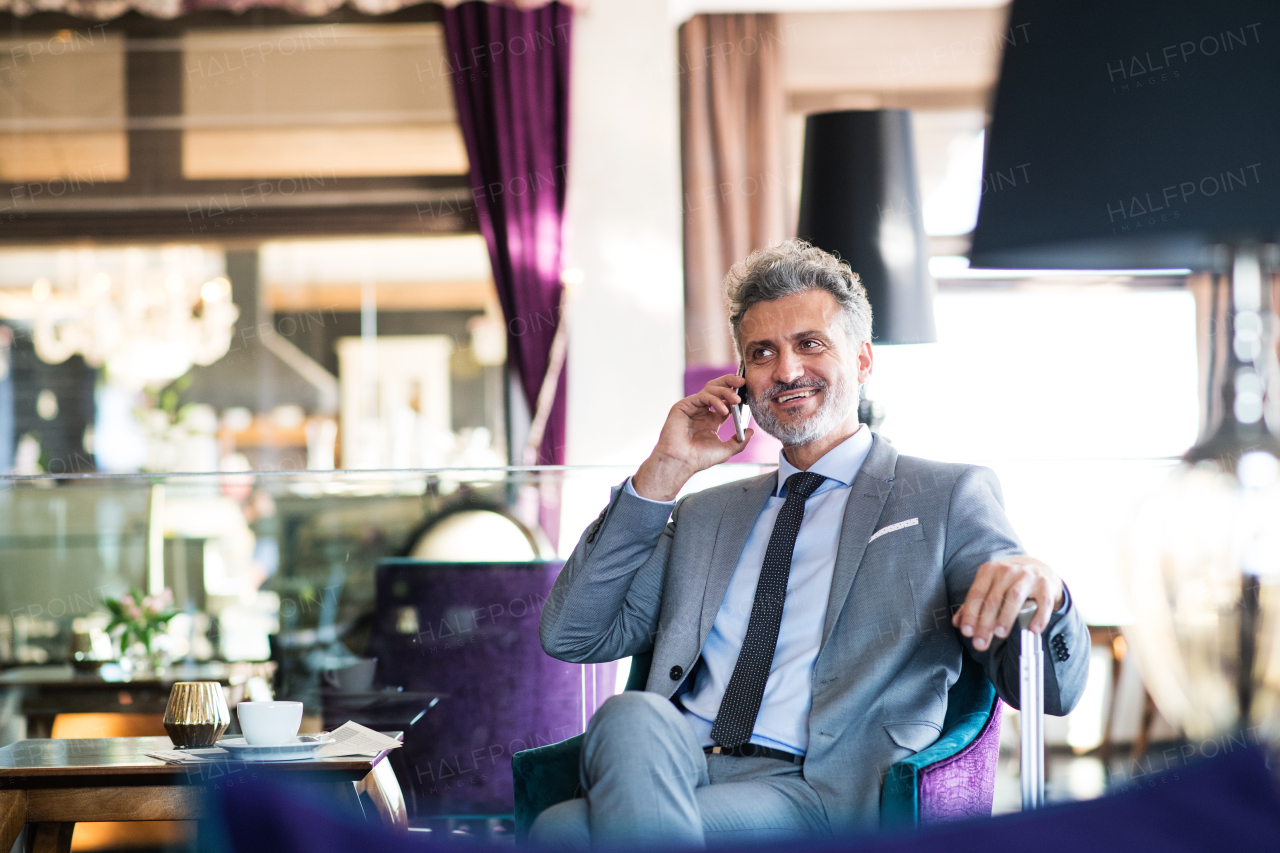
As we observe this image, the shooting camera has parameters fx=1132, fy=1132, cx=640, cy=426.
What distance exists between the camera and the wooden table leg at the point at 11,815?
5.77 ft

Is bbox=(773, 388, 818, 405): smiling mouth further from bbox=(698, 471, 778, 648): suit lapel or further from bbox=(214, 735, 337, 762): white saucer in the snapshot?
→ bbox=(214, 735, 337, 762): white saucer

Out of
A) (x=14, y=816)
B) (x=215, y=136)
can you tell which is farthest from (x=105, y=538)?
(x=14, y=816)

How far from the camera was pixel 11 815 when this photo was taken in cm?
178

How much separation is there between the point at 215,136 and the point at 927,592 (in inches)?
185

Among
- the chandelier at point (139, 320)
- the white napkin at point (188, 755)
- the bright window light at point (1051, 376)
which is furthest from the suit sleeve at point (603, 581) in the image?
the chandelier at point (139, 320)

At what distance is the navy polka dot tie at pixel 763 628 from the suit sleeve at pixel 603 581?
8.1 inches

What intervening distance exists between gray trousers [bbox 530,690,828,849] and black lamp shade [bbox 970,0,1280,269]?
69 centimetres

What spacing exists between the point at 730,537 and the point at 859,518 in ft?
0.82

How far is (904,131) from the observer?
9.86ft

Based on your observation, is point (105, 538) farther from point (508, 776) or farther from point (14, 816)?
point (14, 816)

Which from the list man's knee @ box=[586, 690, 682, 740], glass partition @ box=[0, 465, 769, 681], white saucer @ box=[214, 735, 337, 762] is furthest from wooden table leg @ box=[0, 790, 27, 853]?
glass partition @ box=[0, 465, 769, 681]

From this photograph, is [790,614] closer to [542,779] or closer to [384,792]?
[542,779]

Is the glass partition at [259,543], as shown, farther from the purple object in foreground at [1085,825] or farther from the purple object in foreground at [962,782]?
the purple object in foreground at [1085,825]

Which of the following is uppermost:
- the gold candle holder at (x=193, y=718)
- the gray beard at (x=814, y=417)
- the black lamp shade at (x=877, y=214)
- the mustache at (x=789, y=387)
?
the black lamp shade at (x=877, y=214)
